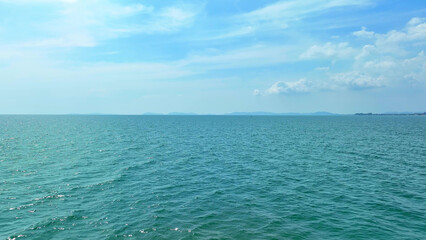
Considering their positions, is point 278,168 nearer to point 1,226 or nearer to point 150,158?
point 150,158

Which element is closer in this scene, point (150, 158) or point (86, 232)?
point (86, 232)

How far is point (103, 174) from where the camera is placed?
3369 centimetres

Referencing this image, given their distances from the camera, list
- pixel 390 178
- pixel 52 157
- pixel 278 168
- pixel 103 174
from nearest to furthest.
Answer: pixel 390 178 < pixel 103 174 < pixel 278 168 < pixel 52 157

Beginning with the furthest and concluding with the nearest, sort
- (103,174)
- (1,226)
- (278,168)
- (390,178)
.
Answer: (278,168) < (103,174) < (390,178) < (1,226)

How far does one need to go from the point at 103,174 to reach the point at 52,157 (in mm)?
18063

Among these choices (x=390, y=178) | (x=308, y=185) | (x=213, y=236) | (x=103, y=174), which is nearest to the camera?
(x=213, y=236)

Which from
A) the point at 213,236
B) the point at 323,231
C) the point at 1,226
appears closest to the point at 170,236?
the point at 213,236

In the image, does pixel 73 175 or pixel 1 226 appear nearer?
pixel 1 226

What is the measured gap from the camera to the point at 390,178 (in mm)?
30938

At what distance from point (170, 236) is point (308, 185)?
61.2ft

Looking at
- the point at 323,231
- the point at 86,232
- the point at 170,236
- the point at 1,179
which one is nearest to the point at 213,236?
the point at 170,236

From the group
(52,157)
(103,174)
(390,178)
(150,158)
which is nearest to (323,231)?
(390,178)

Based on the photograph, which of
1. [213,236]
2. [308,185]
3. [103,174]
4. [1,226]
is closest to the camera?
[213,236]

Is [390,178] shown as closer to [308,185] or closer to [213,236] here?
[308,185]
